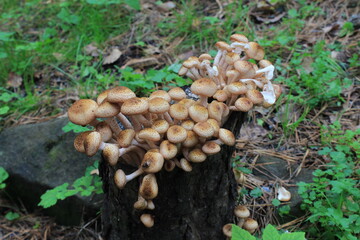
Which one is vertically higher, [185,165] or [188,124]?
[188,124]

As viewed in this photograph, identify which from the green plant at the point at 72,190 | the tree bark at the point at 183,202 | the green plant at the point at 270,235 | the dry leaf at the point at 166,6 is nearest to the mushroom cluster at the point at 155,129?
the tree bark at the point at 183,202

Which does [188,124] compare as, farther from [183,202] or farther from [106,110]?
[183,202]

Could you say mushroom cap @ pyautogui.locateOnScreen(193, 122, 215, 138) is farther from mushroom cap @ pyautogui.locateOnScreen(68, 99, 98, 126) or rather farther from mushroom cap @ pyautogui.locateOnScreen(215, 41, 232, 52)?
mushroom cap @ pyautogui.locateOnScreen(215, 41, 232, 52)

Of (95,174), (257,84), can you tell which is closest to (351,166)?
(257,84)

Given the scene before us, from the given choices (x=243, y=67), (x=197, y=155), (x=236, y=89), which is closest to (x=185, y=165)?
(x=197, y=155)

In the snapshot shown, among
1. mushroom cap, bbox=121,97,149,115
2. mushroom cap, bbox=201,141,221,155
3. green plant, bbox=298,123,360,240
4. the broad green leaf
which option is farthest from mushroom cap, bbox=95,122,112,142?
green plant, bbox=298,123,360,240

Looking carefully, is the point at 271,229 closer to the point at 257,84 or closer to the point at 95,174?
the point at 257,84

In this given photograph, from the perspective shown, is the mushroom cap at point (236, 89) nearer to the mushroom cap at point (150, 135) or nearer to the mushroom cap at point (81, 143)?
the mushroom cap at point (150, 135)
